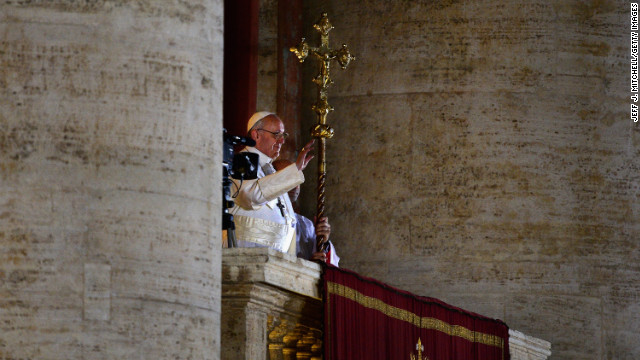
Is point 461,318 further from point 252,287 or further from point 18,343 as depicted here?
point 18,343

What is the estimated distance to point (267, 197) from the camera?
28.8 feet

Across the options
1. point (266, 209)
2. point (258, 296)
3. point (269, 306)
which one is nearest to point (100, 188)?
point (258, 296)

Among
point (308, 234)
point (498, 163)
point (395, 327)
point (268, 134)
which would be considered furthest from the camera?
point (498, 163)

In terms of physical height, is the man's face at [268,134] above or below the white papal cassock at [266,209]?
above

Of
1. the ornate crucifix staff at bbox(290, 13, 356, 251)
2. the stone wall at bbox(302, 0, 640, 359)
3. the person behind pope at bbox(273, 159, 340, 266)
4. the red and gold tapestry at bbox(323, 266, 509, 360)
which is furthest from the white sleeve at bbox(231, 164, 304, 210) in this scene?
the stone wall at bbox(302, 0, 640, 359)

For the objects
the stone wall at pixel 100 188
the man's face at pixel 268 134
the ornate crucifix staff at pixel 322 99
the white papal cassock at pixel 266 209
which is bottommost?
the stone wall at pixel 100 188

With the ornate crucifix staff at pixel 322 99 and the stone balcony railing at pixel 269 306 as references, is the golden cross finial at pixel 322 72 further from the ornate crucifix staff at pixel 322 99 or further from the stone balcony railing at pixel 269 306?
the stone balcony railing at pixel 269 306

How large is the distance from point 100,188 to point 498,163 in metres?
7.87

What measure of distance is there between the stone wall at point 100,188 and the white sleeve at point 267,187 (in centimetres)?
281

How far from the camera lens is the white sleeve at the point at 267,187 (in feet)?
28.7

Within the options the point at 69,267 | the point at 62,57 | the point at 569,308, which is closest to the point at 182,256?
the point at 69,267

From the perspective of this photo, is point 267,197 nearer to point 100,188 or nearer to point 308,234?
point 308,234

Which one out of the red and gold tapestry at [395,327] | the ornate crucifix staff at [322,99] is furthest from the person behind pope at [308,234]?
the red and gold tapestry at [395,327]

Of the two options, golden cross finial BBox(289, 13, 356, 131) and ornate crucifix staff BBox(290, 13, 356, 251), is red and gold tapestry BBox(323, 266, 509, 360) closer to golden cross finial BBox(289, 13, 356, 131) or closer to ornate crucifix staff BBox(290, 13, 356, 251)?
ornate crucifix staff BBox(290, 13, 356, 251)
